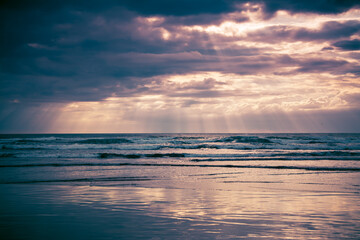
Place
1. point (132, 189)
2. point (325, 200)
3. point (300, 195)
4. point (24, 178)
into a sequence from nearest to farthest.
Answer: point (325, 200) < point (300, 195) < point (132, 189) < point (24, 178)

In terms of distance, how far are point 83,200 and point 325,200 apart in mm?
7505

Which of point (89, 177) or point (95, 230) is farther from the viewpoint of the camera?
point (89, 177)

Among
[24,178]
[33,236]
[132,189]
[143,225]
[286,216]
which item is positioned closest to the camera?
[33,236]

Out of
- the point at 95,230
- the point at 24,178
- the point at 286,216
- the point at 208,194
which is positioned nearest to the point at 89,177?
the point at 24,178

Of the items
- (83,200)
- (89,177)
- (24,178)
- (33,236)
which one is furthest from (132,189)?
(24,178)

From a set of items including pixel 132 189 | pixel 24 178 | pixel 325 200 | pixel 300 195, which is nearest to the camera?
pixel 325 200

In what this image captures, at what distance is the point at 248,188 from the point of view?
11766 millimetres

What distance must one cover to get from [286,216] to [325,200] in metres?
2.76

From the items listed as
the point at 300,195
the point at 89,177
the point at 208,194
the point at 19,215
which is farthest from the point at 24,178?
the point at 300,195

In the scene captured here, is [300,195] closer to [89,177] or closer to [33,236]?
[33,236]

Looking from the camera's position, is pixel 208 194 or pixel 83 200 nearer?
pixel 83 200

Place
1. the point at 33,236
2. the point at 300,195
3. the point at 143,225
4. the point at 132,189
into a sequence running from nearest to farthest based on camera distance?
the point at 33,236 → the point at 143,225 → the point at 300,195 → the point at 132,189

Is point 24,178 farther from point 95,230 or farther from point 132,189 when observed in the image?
point 95,230

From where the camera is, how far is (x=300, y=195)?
1036cm
